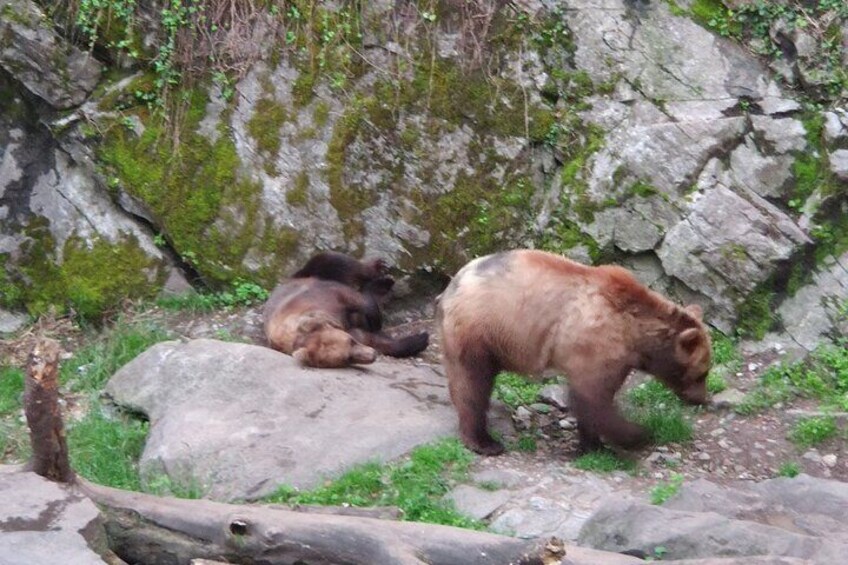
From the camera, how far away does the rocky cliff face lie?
1026 centimetres

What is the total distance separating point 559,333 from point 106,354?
389cm

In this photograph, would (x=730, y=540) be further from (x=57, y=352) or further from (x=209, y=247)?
(x=209, y=247)

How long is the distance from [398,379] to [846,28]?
188 inches

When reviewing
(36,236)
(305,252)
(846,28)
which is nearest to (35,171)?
(36,236)

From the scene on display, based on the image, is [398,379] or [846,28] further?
[846,28]

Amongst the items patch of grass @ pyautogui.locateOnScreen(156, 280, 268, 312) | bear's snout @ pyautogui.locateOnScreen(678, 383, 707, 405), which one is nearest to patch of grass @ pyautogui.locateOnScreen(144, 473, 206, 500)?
patch of grass @ pyautogui.locateOnScreen(156, 280, 268, 312)

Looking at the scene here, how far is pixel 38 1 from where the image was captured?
34.3 feet

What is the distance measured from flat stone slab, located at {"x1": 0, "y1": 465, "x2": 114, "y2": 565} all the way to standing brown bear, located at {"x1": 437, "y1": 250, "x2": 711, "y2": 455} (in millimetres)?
2991

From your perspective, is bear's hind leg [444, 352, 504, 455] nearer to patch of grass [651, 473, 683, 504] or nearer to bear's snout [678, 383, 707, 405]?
patch of grass [651, 473, 683, 504]

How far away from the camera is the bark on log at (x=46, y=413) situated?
534 cm

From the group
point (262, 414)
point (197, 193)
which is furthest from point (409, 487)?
point (197, 193)

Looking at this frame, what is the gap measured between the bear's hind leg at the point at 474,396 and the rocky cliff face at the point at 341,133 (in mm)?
2318

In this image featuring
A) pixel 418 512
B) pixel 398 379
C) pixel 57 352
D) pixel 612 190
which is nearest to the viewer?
pixel 57 352

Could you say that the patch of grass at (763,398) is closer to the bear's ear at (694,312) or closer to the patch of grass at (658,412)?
A: the patch of grass at (658,412)
